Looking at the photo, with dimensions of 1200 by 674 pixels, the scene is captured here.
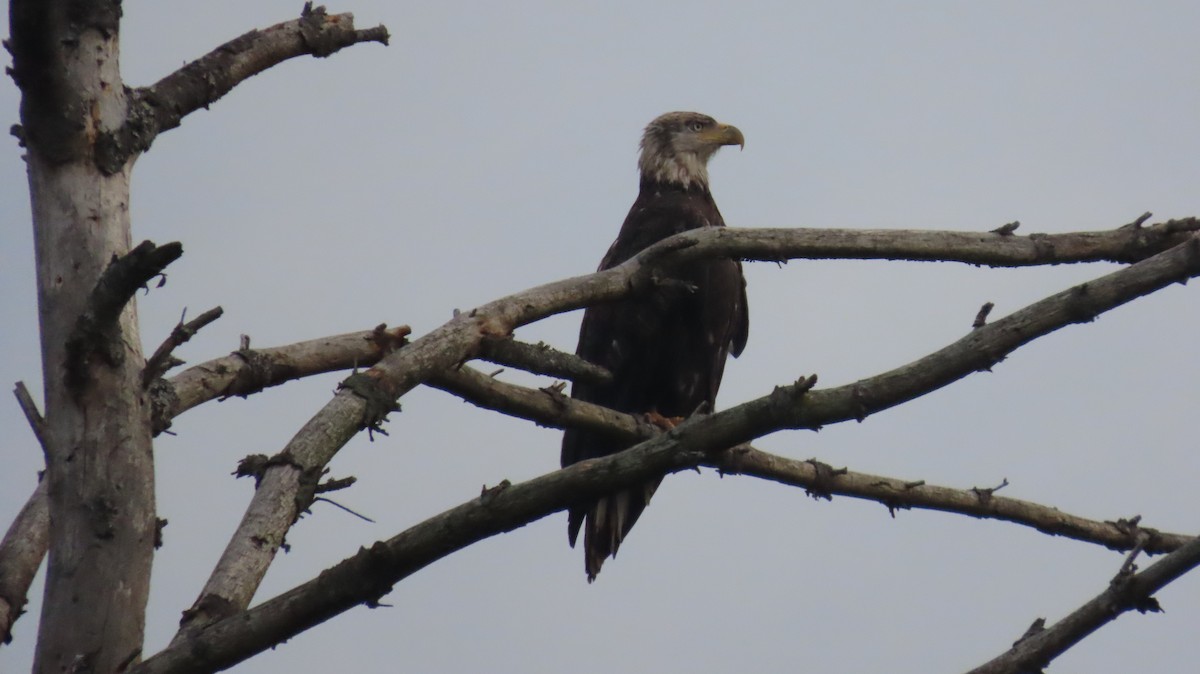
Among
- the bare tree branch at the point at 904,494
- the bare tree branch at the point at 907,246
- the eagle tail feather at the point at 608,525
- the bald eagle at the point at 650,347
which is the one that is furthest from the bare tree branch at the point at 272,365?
the eagle tail feather at the point at 608,525

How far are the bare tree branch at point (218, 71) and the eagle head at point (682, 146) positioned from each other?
3743 mm

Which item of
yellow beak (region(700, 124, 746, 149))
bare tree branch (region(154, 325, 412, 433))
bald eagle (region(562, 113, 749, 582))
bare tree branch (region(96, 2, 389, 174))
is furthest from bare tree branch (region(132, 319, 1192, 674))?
yellow beak (region(700, 124, 746, 149))

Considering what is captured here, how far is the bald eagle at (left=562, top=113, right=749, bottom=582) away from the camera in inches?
268

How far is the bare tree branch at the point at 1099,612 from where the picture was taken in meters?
2.53

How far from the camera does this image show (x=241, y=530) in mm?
3170

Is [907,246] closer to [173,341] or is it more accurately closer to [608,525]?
[173,341]

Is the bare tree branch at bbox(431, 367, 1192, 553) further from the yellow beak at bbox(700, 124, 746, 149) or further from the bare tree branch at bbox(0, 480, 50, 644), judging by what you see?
the yellow beak at bbox(700, 124, 746, 149)

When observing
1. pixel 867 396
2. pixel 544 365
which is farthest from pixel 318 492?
pixel 867 396

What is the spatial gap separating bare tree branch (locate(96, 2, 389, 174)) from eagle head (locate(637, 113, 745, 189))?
3.74 meters

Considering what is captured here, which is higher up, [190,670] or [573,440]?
[573,440]

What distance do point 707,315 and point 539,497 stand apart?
168 inches

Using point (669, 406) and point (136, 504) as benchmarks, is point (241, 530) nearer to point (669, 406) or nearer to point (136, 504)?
point (136, 504)

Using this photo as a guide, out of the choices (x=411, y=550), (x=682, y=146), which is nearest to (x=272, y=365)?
(x=411, y=550)

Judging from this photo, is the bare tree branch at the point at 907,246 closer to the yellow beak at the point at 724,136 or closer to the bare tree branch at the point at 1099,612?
the bare tree branch at the point at 1099,612
